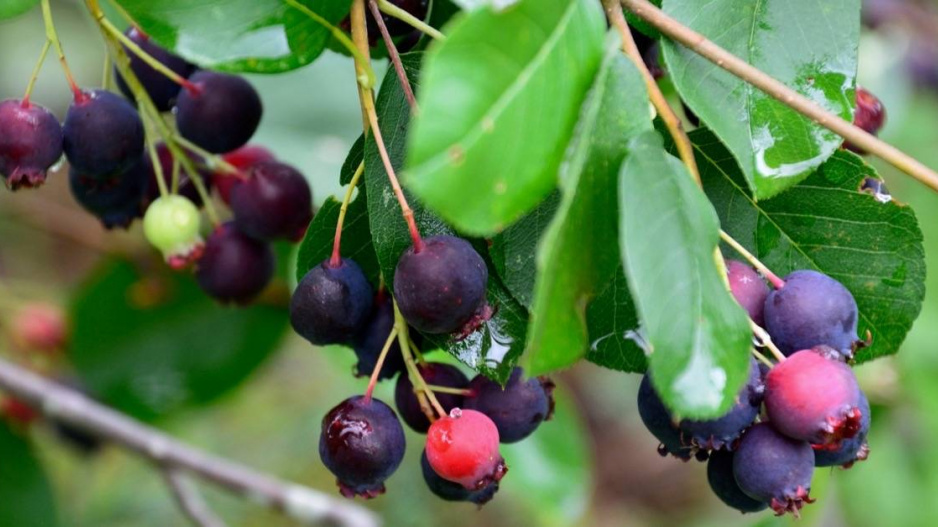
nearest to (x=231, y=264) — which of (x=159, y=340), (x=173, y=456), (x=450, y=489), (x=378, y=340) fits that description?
(x=378, y=340)

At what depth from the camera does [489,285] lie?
0.86m

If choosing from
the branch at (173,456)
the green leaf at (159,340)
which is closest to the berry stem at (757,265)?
the branch at (173,456)

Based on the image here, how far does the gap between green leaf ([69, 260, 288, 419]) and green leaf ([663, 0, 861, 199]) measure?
1194 mm

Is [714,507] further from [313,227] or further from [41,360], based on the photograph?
[313,227]

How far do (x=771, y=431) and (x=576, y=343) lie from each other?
21 cm

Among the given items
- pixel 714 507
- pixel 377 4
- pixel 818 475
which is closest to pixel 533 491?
pixel 818 475

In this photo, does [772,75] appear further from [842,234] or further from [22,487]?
[22,487]

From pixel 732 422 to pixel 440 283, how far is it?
0.25 meters

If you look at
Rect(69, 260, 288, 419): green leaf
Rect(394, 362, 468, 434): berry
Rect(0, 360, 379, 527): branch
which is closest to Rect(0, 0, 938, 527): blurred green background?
Rect(69, 260, 288, 419): green leaf

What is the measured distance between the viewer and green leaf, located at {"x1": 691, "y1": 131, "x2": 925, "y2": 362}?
2.99ft

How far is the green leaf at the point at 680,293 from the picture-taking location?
2.19 ft

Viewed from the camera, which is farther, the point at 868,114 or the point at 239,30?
the point at 868,114

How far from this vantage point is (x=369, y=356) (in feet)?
3.10

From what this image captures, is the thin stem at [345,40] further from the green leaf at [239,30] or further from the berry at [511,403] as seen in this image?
the berry at [511,403]
